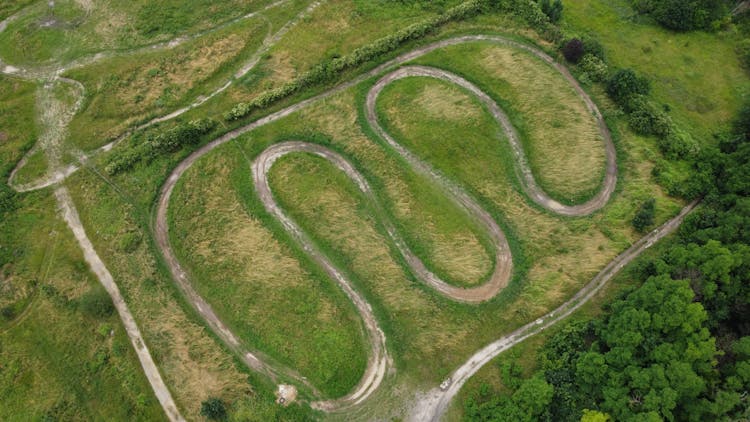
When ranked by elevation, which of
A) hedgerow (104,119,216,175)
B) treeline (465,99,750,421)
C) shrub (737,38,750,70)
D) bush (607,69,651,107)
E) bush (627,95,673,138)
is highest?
shrub (737,38,750,70)

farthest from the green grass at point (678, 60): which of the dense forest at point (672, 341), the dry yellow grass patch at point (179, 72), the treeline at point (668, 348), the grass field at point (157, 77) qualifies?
the dry yellow grass patch at point (179, 72)

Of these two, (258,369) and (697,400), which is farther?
(258,369)

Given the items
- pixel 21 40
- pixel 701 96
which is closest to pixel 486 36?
pixel 701 96

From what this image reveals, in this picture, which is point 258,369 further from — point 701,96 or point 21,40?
point 701,96

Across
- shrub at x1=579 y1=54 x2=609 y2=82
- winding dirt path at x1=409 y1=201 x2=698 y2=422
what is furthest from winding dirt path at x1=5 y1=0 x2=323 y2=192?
winding dirt path at x1=409 y1=201 x2=698 y2=422

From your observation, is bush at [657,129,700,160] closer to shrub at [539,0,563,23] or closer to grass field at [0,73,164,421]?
shrub at [539,0,563,23]

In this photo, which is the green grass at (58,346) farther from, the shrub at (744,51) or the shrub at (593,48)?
the shrub at (744,51)
